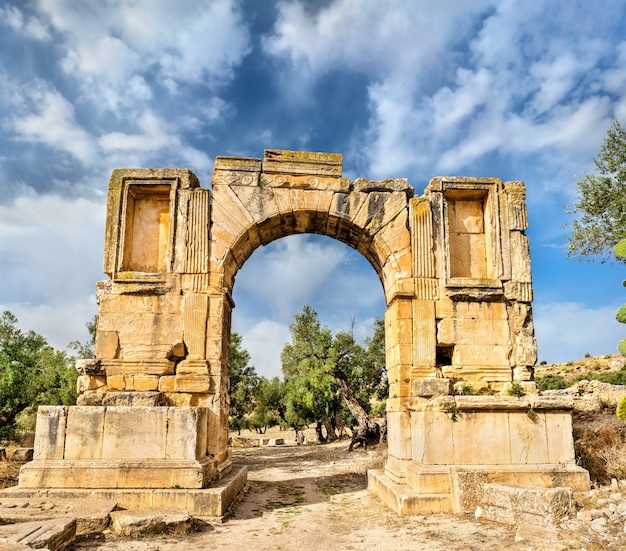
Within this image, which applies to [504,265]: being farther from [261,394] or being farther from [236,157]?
[261,394]

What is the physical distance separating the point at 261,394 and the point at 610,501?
2405 cm

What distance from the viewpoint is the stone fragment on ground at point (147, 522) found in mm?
6052

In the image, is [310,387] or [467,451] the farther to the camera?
[310,387]

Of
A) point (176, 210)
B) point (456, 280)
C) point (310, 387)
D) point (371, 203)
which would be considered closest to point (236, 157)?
point (176, 210)

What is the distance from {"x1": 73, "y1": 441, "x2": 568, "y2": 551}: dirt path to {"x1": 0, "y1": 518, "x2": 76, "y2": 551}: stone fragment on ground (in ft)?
0.89

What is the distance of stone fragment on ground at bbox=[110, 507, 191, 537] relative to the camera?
6.05m

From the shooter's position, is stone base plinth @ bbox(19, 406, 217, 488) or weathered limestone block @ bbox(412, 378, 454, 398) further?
weathered limestone block @ bbox(412, 378, 454, 398)

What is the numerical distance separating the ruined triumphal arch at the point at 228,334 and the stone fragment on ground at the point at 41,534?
4.70ft

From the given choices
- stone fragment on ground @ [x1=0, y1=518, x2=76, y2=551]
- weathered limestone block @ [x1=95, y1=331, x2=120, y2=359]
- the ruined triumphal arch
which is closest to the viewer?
stone fragment on ground @ [x1=0, y1=518, x2=76, y2=551]

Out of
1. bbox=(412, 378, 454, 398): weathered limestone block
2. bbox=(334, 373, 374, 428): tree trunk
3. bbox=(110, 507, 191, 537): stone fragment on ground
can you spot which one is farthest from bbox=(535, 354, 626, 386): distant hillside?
bbox=(110, 507, 191, 537): stone fragment on ground

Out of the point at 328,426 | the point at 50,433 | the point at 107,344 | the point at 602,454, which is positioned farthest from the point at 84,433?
the point at 328,426

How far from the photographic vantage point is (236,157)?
30.4ft

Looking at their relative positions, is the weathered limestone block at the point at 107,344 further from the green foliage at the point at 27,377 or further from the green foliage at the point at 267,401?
the green foliage at the point at 267,401

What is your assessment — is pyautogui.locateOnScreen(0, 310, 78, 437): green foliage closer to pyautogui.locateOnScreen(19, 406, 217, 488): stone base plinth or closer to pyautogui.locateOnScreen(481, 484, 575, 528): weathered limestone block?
pyautogui.locateOnScreen(19, 406, 217, 488): stone base plinth
